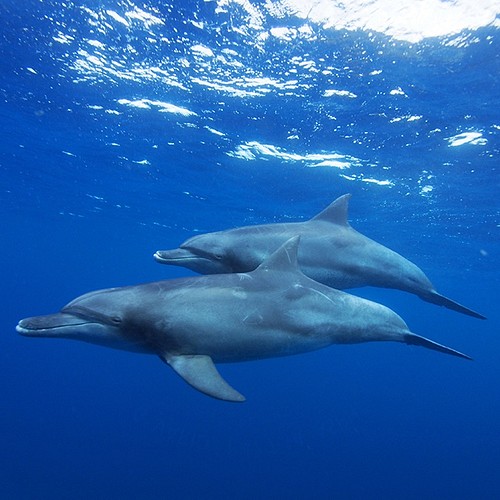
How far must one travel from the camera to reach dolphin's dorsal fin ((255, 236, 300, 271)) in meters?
7.07

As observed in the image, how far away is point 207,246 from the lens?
813 centimetres

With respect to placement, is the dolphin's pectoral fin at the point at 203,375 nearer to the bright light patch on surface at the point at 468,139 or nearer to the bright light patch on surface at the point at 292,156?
the bright light patch on surface at the point at 468,139

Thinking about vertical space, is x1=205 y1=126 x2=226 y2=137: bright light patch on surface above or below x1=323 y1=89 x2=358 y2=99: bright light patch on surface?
above

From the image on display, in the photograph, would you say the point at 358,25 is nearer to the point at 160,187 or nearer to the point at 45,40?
the point at 45,40

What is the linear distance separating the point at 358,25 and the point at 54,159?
21866 millimetres

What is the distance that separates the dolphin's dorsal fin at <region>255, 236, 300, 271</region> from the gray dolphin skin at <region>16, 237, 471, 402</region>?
0.04 ft

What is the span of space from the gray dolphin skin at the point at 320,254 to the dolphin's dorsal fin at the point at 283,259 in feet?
3.58

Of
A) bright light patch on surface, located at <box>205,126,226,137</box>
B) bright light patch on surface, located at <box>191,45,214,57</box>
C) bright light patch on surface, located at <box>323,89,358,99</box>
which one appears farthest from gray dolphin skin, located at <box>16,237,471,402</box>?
bright light patch on surface, located at <box>205,126,226,137</box>

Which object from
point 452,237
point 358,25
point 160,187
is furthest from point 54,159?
point 452,237

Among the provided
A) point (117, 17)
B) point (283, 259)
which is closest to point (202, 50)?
point (117, 17)

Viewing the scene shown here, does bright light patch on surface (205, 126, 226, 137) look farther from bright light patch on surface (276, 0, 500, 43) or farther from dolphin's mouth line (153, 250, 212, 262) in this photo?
dolphin's mouth line (153, 250, 212, 262)

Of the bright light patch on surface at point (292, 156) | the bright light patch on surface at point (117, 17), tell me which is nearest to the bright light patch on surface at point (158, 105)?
the bright light patch on surface at point (292, 156)

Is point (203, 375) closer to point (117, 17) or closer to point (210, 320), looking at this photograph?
point (210, 320)

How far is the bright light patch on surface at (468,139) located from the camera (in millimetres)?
16409
